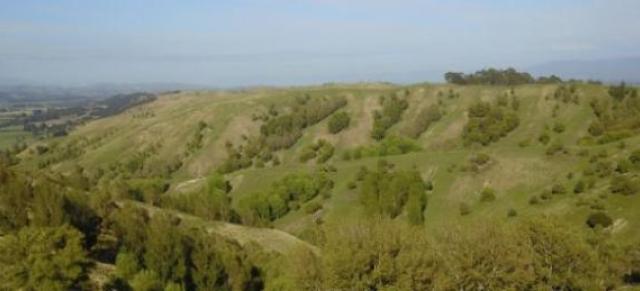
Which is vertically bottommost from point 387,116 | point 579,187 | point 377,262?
point 579,187

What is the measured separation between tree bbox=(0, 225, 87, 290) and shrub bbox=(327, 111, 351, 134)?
146 meters

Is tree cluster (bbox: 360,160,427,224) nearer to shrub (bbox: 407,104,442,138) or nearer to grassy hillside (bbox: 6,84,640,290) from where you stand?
grassy hillside (bbox: 6,84,640,290)

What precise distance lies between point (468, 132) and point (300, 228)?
72416mm

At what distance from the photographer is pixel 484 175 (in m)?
106

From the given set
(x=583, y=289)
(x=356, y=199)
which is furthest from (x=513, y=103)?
(x=583, y=289)

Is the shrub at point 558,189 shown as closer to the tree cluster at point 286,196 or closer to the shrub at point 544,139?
the tree cluster at point 286,196

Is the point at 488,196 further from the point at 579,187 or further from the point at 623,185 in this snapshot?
the point at 623,185

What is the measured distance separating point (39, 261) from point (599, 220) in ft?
198

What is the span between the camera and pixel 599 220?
74375mm

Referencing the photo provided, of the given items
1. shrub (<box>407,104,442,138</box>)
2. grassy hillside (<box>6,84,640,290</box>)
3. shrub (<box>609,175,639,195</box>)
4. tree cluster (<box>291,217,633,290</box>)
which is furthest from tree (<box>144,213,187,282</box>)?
shrub (<box>407,104,442,138</box>)

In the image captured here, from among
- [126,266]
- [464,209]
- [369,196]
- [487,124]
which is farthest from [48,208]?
[487,124]

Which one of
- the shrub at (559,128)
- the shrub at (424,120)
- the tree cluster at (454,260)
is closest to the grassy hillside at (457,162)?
the shrub at (559,128)

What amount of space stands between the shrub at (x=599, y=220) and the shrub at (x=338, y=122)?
385ft

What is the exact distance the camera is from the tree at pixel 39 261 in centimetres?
4119
